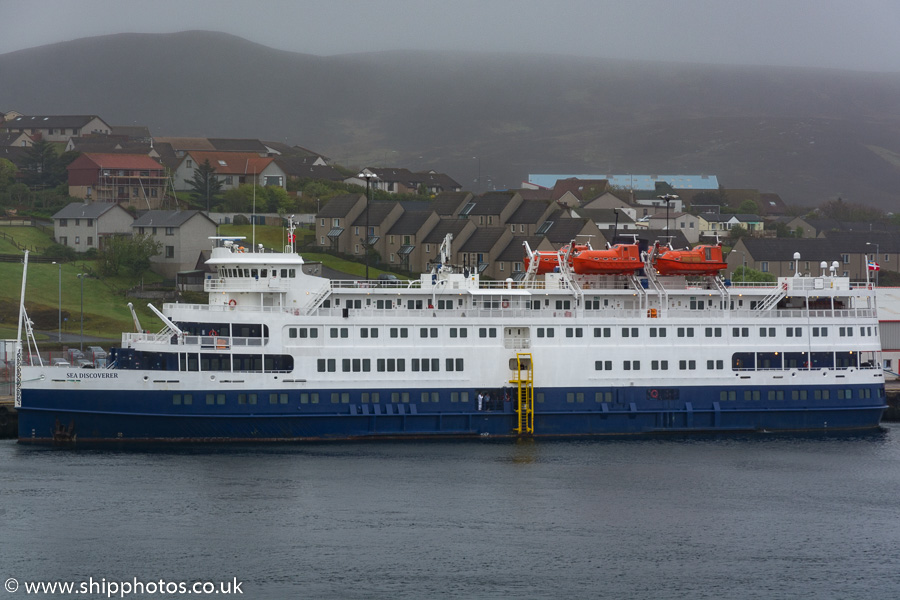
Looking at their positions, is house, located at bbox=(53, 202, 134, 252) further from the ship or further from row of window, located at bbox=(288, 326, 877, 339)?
row of window, located at bbox=(288, 326, 877, 339)

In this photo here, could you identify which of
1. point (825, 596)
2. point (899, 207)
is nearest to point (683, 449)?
point (825, 596)

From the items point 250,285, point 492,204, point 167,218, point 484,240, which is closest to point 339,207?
point 484,240

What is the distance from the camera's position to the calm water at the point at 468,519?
3259cm

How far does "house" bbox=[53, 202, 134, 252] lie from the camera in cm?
8594

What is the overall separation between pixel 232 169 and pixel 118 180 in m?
13.6

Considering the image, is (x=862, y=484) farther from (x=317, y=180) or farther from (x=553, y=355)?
(x=317, y=180)

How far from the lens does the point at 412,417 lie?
4756cm

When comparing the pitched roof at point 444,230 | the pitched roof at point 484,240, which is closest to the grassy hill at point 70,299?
the pitched roof at point 444,230

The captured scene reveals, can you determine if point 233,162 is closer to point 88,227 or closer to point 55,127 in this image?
point 55,127

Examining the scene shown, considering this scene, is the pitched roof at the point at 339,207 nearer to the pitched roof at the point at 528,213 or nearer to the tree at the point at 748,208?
the pitched roof at the point at 528,213

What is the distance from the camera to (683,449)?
155 ft

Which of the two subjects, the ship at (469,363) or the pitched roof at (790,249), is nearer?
the ship at (469,363)

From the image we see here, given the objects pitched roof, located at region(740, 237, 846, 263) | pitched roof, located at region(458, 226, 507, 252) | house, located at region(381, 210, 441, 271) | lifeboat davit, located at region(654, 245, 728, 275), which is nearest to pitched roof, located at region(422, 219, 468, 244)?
house, located at region(381, 210, 441, 271)

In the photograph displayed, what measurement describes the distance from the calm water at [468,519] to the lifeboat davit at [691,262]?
25.2 feet
